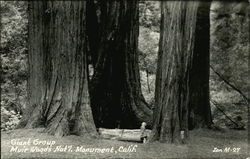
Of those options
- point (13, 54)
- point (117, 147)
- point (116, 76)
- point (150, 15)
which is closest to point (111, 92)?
point (116, 76)

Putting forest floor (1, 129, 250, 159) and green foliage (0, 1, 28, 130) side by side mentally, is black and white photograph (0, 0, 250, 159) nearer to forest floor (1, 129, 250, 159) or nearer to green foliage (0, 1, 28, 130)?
forest floor (1, 129, 250, 159)

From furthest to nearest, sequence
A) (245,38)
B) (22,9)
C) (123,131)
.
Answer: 1. (245,38)
2. (22,9)
3. (123,131)

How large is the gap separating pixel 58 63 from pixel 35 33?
127 cm

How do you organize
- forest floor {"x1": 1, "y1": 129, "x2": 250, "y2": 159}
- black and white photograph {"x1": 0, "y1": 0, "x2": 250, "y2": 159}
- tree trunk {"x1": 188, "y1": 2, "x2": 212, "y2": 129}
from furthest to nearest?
tree trunk {"x1": 188, "y1": 2, "x2": 212, "y2": 129}, black and white photograph {"x1": 0, "y1": 0, "x2": 250, "y2": 159}, forest floor {"x1": 1, "y1": 129, "x2": 250, "y2": 159}

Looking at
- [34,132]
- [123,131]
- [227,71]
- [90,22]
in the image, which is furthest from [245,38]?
[34,132]

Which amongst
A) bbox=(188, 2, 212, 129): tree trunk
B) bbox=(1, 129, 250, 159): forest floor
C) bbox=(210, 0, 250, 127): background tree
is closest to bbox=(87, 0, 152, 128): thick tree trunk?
bbox=(188, 2, 212, 129): tree trunk

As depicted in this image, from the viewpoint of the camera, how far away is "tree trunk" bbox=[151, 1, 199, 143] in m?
8.49

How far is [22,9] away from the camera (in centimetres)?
1423

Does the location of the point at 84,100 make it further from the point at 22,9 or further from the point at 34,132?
the point at 22,9

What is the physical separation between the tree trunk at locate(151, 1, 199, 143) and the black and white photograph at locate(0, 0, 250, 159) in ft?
0.06

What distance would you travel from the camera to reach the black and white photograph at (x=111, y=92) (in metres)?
8.28

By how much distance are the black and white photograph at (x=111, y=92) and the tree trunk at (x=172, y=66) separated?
0.06 feet

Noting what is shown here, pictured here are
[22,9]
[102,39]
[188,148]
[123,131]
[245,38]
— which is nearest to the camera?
[188,148]

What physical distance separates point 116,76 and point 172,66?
2419 mm
